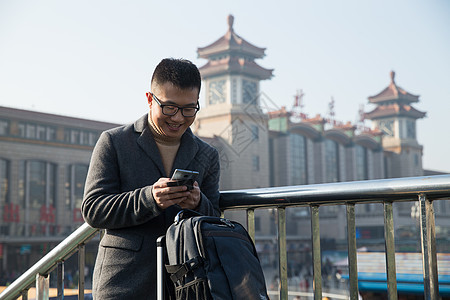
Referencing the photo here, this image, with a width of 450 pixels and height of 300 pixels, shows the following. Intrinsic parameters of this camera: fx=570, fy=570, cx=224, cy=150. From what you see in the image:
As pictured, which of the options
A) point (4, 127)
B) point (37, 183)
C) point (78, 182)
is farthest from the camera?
point (78, 182)

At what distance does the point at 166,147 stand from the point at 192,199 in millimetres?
286

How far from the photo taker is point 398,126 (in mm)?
61938

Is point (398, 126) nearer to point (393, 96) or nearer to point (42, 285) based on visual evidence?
point (393, 96)

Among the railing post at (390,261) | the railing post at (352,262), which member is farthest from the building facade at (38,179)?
the railing post at (390,261)

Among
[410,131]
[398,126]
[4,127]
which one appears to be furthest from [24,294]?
[410,131]

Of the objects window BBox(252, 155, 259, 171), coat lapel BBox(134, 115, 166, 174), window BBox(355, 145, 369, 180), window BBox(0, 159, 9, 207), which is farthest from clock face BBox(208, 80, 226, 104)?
coat lapel BBox(134, 115, 166, 174)

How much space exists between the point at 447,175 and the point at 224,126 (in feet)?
137

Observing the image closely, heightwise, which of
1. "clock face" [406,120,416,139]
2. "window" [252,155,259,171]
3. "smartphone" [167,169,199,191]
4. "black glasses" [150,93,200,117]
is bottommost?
"smartphone" [167,169,199,191]

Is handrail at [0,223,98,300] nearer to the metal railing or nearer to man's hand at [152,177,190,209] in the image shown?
the metal railing

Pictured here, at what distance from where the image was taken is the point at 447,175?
1597 mm

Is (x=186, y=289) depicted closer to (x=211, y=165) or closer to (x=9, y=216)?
(x=211, y=165)

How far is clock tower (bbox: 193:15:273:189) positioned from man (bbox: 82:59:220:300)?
120 ft

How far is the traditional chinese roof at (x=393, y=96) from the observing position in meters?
62.9

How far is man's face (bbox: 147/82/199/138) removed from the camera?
1808mm
